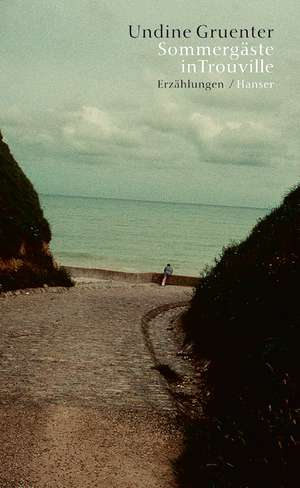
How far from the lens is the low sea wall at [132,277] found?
3425 cm

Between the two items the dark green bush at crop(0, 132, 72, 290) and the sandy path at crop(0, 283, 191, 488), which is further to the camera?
the dark green bush at crop(0, 132, 72, 290)

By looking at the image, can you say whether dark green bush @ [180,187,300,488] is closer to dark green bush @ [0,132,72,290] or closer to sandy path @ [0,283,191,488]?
sandy path @ [0,283,191,488]

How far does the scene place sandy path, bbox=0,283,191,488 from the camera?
557 centimetres

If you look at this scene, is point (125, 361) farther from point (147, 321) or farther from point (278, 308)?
point (147, 321)

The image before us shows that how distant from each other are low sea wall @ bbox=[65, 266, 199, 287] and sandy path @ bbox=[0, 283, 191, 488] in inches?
818

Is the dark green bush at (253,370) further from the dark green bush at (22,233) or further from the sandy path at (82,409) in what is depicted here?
the dark green bush at (22,233)

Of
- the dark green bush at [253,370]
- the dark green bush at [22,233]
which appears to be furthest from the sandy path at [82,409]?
the dark green bush at [22,233]

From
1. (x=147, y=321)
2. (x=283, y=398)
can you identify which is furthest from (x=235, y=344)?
(x=147, y=321)

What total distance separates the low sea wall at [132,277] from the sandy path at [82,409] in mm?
20780

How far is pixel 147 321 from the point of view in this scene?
610 inches

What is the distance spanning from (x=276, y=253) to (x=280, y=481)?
17.3 feet

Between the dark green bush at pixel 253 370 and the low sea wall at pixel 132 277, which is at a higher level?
the low sea wall at pixel 132 277

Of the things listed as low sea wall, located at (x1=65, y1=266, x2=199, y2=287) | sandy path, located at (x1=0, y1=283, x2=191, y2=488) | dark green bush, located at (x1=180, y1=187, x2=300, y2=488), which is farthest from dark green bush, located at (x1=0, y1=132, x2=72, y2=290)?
low sea wall, located at (x1=65, y1=266, x2=199, y2=287)

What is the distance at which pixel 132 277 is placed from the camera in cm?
3603
